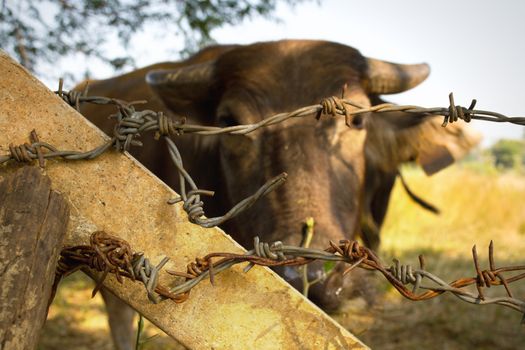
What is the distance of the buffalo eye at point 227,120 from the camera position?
10.1 feet

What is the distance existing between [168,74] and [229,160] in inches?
26.5

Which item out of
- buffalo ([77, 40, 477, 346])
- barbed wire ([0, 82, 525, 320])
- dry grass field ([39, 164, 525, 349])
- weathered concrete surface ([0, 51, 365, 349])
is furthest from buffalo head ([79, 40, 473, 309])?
barbed wire ([0, 82, 525, 320])

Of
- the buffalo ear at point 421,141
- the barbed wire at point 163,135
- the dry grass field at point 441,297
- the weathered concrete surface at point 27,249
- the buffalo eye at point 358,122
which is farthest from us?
the dry grass field at point 441,297

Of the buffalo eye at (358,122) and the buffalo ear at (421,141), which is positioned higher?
the buffalo eye at (358,122)

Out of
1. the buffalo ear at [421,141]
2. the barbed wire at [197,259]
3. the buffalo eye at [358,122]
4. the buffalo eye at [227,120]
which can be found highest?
the barbed wire at [197,259]

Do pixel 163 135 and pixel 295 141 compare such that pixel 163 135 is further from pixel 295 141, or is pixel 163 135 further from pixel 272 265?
pixel 295 141

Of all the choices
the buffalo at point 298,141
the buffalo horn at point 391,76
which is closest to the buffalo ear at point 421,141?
the buffalo at point 298,141

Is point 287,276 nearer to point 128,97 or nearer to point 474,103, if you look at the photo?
point 474,103

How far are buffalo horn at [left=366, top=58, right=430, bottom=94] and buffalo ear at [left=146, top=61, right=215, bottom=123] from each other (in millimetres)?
917

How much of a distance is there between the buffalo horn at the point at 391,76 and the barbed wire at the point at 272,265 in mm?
2130

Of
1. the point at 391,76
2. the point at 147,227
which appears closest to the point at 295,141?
the point at 391,76

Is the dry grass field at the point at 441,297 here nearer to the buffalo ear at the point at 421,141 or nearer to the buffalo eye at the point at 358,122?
the buffalo ear at the point at 421,141

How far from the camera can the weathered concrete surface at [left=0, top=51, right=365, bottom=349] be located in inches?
48.1

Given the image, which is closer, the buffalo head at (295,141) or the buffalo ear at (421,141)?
the buffalo head at (295,141)
